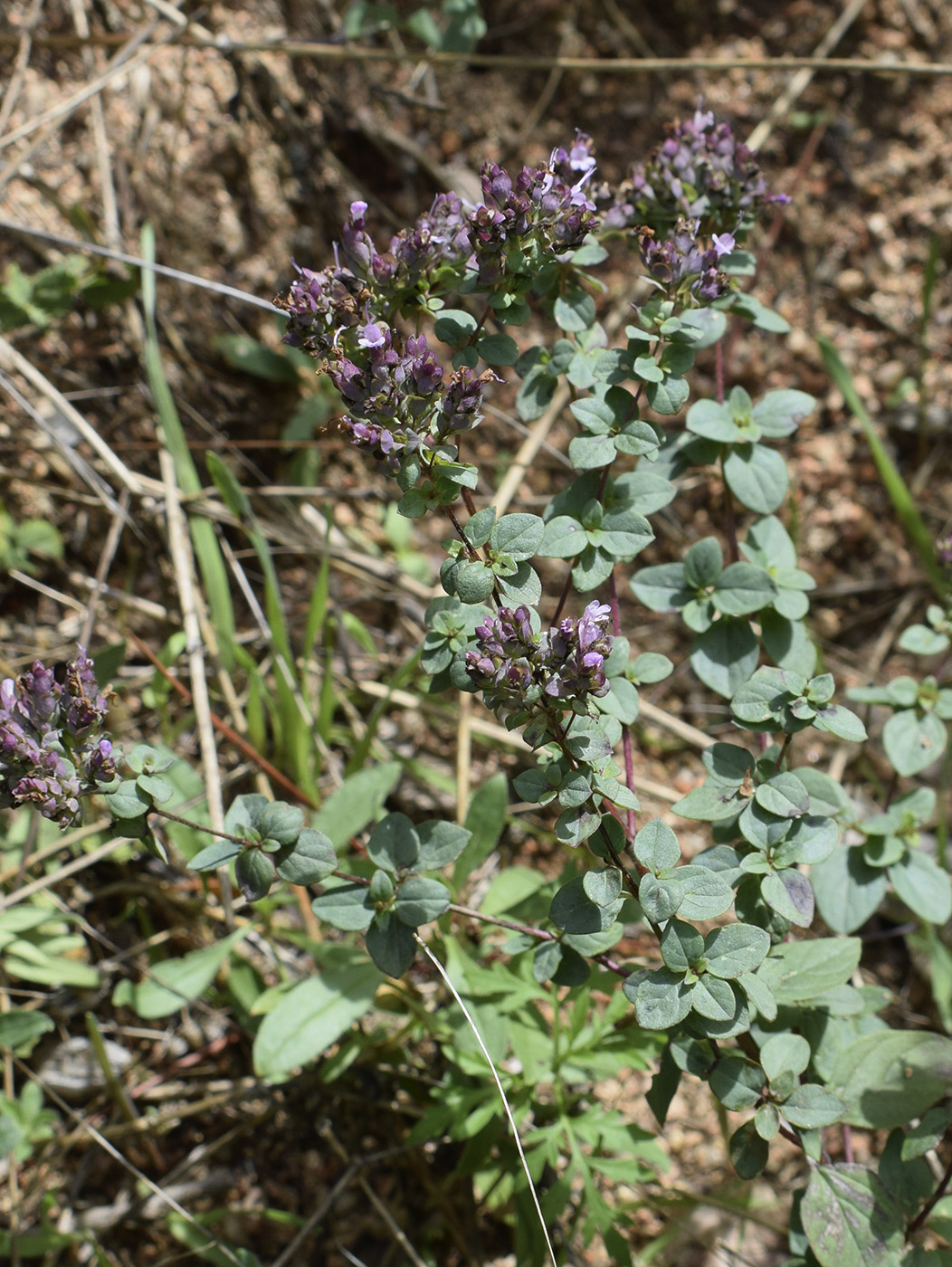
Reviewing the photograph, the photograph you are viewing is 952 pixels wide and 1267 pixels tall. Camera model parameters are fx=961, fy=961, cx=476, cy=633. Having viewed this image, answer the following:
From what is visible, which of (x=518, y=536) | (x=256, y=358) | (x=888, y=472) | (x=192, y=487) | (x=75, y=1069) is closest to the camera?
(x=518, y=536)

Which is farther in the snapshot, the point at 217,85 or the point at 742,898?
the point at 217,85

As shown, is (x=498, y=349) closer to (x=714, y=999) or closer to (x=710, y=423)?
(x=710, y=423)

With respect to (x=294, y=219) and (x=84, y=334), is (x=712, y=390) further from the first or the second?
(x=84, y=334)

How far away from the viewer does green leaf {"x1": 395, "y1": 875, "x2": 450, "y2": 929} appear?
199 cm

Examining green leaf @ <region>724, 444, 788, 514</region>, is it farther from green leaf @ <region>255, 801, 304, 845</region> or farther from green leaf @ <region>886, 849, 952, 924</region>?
green leaf @ <region>255, 801, 304, 845</region>

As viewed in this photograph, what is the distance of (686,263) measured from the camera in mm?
1954

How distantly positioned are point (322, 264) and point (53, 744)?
2503mm

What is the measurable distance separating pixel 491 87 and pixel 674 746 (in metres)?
2.79

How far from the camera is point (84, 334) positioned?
3.64 metres

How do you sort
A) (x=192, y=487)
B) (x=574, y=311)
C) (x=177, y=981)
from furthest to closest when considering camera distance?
1. (x=192, y=487)
2. (x=177, y=981)
3. (x=574, y=311)

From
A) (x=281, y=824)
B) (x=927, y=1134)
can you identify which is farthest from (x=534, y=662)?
(x=927, y=1134)

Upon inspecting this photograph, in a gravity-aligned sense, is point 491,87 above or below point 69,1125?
above

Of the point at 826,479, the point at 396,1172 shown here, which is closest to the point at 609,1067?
the point at 396,1172

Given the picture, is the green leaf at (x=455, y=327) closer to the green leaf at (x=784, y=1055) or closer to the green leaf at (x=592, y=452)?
the green leaf at (x=592, y=452)
